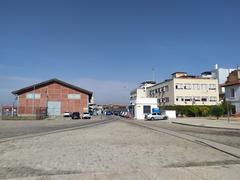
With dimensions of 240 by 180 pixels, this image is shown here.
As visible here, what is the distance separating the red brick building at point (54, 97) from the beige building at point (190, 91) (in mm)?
25086

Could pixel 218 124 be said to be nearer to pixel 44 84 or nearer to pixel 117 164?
pixel 117 164

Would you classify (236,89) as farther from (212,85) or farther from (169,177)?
(169,177)

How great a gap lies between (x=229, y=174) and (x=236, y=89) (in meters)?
54.0

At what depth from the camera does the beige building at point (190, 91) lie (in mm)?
79250

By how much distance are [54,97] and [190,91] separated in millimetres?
39682

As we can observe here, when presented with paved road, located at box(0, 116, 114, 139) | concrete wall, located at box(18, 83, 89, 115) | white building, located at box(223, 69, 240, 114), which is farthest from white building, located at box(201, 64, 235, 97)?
paved road, located at box(0, 116, 114, 139)

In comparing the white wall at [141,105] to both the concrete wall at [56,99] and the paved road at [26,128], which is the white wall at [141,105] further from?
the paved road at [26,128]

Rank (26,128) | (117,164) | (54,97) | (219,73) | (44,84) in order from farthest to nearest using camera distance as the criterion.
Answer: (219,73) < (54,97) < (44,84) < (26,128) < (117,164)

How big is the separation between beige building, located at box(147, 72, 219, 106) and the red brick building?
25.1 metres

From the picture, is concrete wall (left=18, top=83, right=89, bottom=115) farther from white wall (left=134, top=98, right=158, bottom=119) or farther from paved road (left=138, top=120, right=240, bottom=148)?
paved road (left=138, top=120, right=240, bottom=148)

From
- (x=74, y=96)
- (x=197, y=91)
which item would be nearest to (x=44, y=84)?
(x=74, y=96)

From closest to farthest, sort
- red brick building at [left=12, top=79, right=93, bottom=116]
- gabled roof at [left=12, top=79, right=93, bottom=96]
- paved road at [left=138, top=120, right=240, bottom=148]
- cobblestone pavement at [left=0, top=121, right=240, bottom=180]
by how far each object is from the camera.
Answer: cobblestone pavement at [left=0, top=121, right=240, bottom=180], paved road at [left=138, top=120, right=240, bottom=148], gabled roof at [left=12, top=79, right=93, bottom=96], red brick building at [left=12, top=79, right=93, bottom=116]

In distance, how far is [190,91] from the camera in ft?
265

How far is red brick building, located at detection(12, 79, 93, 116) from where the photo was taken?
72000 mm
